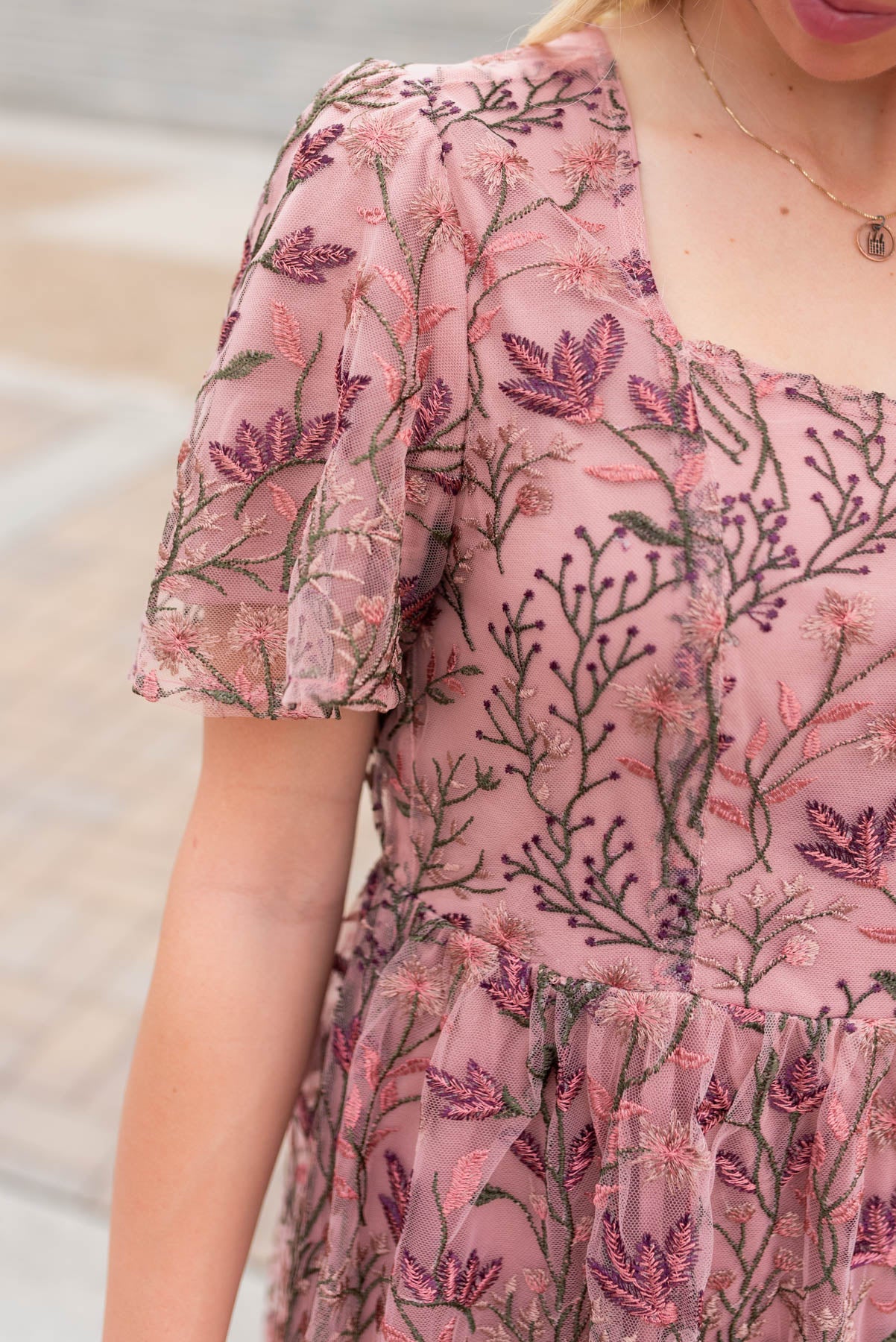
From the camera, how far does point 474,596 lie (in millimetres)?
861

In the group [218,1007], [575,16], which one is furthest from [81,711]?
[575,16]

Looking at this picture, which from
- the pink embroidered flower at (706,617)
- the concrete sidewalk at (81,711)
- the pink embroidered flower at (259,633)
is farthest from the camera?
the concrete sidewalk at (81,711)

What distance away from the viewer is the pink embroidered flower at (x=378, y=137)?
85cm

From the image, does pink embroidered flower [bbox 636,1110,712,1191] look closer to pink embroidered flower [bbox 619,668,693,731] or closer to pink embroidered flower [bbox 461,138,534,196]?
pink embroidered flower [bbox 619,668,693,731]

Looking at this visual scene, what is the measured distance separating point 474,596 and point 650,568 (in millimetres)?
125

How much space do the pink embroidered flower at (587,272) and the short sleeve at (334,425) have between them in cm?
6

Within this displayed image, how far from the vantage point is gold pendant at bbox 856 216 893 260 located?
3.12ft

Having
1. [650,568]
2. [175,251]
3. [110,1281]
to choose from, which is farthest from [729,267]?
[175,251]

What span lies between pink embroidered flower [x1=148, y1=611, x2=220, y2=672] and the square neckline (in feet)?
1.23

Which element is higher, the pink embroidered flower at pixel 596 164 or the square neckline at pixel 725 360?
the pink embroidered flower at pixel 596 164

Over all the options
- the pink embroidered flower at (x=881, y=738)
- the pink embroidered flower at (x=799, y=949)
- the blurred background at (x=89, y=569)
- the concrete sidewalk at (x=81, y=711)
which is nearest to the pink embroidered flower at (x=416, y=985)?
the pink embroidered flower at (x=799, y=949)

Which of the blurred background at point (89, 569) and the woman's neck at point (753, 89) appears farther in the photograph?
the blurred background at point (89, 569)

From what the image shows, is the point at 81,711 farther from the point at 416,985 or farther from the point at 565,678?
the point at 565,678

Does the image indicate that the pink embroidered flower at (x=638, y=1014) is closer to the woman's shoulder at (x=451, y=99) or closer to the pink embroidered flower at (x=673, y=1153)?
the pink embroidered flower at (x=673, y=1153)
